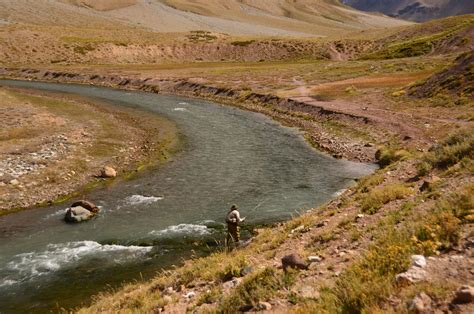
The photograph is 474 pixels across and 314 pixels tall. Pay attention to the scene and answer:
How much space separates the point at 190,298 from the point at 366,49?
444ft

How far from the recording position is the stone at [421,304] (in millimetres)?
7574

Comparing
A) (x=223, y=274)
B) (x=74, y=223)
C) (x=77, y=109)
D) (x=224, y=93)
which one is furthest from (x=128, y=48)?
(x=223, y=274)

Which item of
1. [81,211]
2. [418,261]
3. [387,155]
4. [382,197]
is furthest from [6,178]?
[387,155]

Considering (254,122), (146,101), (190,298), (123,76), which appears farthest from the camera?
(123,76)

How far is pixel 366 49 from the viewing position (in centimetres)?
13575

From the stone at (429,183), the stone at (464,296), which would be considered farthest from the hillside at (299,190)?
the stone at (429,183)

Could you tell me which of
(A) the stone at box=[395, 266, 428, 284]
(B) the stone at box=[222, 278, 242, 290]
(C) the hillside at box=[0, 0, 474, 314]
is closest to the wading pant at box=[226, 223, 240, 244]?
(C) the hillside at box=[0, 0, 474, 314]

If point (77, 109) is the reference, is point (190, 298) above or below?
above

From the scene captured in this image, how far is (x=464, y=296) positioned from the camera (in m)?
7.41

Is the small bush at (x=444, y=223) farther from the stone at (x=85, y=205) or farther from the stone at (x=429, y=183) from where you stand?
the stone at (x=85, y=205)

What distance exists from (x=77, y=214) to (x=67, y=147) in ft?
46.1

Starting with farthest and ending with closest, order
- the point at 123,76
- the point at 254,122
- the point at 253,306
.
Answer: the point at 123,76, the point at 254,122, the point at 253,306

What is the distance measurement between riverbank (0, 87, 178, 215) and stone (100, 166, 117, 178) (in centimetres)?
31

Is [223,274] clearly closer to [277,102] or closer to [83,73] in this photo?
[277,102]
